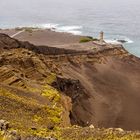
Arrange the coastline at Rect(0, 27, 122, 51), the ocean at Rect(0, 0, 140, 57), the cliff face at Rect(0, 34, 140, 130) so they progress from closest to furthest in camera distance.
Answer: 1. the cliff face at Rect(0, 34, 140, 130)
2. the coastline at Rect(0, 27, 122, 51)
3. the ocean at Rect(0, 0, 140, 57)

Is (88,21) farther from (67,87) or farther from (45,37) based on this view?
(67,87)

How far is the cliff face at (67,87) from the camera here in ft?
98.2

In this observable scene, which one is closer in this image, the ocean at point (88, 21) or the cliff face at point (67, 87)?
the cliff face at point (67, 87)

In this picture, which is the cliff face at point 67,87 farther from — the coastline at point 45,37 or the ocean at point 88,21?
the ocean at point 88,21

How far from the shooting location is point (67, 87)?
47.1 m

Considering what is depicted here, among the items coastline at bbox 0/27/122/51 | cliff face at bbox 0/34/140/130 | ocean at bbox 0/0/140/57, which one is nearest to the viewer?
cliff face at bbox 0/34/140/130

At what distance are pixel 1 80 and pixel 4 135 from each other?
16318 mm

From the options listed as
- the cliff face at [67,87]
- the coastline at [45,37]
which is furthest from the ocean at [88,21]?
the cliff face at [67,87]

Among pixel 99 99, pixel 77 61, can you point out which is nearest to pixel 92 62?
pixel 77 61

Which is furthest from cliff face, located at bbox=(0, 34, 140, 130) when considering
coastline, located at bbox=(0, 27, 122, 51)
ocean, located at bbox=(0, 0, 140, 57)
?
ocean, located at bbox=(0, 0, 140, 57)

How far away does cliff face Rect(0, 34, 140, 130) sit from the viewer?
29.9 meters

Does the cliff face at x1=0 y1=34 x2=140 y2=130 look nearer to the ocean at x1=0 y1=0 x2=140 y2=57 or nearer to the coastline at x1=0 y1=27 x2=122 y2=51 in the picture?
the coastline at x1=0 y1=27 x2=122 y2=51

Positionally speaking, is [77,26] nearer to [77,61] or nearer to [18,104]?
[77,61]

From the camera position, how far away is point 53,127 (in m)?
25.5
